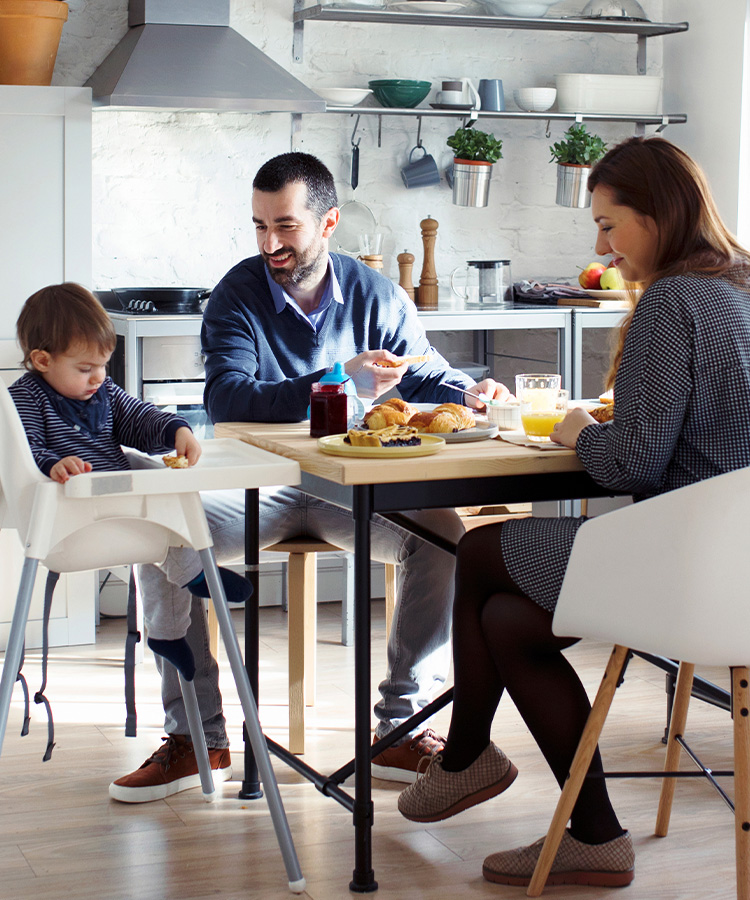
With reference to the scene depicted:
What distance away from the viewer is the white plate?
4.25 m

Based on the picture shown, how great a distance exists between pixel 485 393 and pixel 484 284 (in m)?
1.99

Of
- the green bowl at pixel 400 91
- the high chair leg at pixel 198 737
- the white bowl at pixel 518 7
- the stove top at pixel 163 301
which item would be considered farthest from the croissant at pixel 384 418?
the white bowl at pixel 518 7

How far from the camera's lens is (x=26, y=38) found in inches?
140

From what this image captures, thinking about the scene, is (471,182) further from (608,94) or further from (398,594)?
(398,594)

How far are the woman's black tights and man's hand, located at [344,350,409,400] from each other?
17.5 inches

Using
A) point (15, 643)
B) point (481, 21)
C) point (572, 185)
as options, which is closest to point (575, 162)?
point (572, 185)

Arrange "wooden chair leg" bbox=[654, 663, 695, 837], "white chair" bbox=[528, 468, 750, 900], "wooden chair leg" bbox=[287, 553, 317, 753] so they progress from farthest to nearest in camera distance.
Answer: "wooden chair leg" bbox=[287, 553, 317, 753] < "wooden chair leg" bbox=[654, 663, 695, 837] < "white chair" bbox=[528, 468, 750, 900]

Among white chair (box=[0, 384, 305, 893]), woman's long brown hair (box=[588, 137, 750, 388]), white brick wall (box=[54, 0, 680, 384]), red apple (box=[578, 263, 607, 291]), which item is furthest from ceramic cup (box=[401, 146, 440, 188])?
white chair (box=[0, 384, 305, 893])

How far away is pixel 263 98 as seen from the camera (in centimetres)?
384

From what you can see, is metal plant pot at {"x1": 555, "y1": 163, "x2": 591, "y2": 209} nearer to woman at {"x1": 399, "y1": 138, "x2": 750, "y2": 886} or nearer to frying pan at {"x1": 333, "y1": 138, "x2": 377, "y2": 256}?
frying pan at {"x1": 333, "y1": 138, "x2": 377, "y2": 256}

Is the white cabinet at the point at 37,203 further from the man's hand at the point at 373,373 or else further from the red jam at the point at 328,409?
the red jam at the point at 328,409

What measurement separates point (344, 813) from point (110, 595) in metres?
1.74

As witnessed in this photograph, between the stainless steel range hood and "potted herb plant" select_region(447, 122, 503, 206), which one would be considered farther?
"potted herb plant" select_region(447, 122, 503, 206)

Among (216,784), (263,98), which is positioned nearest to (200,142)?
(263,98)
